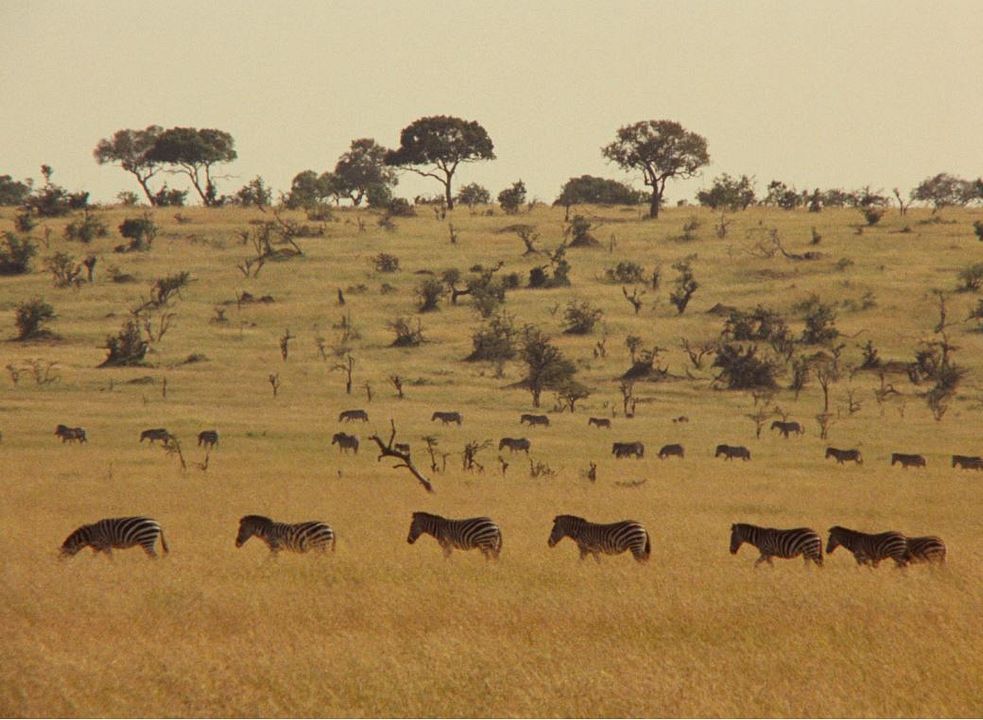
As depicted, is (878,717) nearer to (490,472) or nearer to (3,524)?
(3,524)

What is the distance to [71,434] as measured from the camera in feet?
136

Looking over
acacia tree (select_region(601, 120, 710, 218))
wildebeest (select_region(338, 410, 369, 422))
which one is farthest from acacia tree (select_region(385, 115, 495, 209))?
wildebeest (select_region(338, 410, 369, 422))

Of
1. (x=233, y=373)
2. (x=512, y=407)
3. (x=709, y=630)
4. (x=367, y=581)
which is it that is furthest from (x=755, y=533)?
(x=233, y=373)

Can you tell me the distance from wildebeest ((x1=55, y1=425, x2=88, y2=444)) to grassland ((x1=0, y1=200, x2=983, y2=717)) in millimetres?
1040

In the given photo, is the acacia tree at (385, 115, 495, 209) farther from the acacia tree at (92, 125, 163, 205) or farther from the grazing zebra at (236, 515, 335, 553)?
the grazing zebra at (236, 515, 335, 553)

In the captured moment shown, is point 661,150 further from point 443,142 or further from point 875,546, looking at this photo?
point 875,546

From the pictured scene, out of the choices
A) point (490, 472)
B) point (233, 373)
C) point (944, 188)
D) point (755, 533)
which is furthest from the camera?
point (944, 188)

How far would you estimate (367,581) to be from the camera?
61.2ft

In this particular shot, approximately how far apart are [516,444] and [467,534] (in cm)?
2055

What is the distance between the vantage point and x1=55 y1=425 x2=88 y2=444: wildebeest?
136 feet

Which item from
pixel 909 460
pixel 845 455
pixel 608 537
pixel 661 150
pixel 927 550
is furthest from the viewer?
pixel 661 150

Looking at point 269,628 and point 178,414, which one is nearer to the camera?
point 269,628

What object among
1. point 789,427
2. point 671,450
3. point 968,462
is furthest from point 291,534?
point 789,427

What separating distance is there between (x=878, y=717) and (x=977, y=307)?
6829cm
